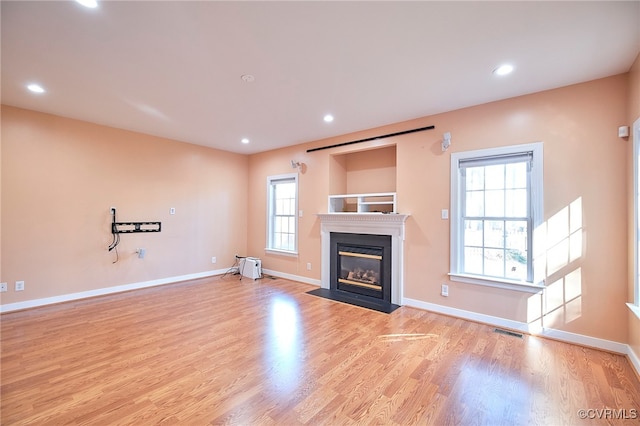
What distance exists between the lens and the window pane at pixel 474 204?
11.5ft

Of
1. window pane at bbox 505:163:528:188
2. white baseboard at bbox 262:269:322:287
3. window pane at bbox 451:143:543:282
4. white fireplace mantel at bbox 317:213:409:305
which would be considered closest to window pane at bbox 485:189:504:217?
window pane at bbox 451:143:543:282

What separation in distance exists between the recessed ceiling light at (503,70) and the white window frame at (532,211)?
0.89m

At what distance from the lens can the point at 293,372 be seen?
2307 mm

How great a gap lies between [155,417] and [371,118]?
3.91m

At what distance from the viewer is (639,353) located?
2316 mm

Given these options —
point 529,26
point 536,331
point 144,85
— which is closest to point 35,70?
point 144,85

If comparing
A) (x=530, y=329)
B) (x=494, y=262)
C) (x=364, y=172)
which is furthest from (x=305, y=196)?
(x=530, y=329)

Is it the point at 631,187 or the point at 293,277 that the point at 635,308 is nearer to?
the point at 631,187

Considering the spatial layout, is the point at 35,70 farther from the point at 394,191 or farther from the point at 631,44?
the point at 631,44

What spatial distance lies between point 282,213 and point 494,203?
389 centimetres

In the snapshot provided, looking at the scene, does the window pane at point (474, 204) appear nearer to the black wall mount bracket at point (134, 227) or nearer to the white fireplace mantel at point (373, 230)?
the white fireplace mantel at point (373, 230)

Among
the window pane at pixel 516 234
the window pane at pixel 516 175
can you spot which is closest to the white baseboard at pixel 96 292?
the window pane at pixel 516 234

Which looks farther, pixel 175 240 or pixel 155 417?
pixel 175 240

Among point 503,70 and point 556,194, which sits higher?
point 503,70
